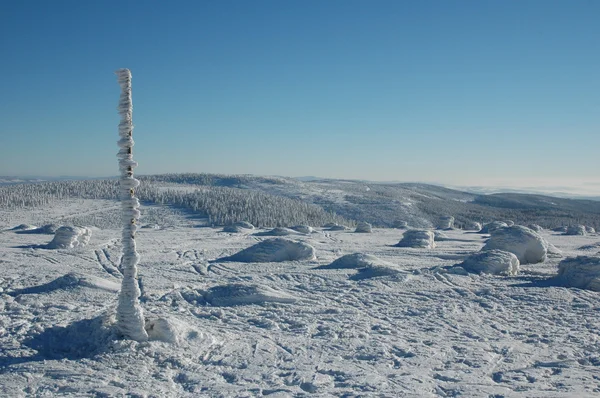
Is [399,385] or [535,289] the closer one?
[399,385]

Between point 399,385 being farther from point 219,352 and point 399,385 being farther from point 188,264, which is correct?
point 188,264

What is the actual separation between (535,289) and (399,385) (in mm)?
11604

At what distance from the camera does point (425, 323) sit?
13.0 metres

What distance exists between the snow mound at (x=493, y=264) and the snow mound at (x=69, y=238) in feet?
85.0

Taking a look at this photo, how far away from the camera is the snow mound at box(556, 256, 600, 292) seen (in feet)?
56.6

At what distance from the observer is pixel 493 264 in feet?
66.9

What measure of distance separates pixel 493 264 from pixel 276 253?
1152 cm

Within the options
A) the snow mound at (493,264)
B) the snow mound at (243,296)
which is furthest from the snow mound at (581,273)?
the snow mound at (243,296)

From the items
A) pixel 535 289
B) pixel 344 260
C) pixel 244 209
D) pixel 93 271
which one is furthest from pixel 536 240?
pixel 244 209

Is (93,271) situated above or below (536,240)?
below

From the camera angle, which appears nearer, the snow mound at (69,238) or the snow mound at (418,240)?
the snow mound at (69,238)

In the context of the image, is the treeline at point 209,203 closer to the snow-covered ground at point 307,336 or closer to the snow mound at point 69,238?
the snow mound at point 69,238

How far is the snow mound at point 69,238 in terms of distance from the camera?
29094 millimetres

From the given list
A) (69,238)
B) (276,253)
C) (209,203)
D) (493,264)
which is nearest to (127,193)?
(276,253)
